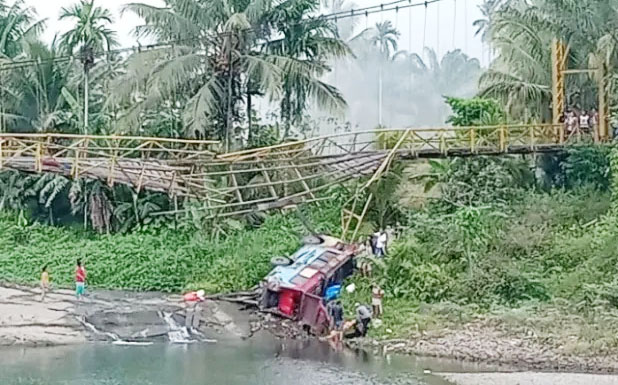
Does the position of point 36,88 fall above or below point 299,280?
above

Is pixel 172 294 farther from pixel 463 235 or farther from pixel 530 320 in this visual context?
pixel 530 320

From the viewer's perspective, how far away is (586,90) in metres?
31.9

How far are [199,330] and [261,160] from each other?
22.5 feet

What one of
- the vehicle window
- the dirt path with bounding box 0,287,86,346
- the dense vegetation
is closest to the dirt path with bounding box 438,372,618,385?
the dense vegetation

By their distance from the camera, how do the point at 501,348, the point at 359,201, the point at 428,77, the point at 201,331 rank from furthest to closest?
the point at 428,77 → the point at 359,201 → the point at 201,331 → the point at 501,348

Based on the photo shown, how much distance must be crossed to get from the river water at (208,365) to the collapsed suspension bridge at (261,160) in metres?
6.42

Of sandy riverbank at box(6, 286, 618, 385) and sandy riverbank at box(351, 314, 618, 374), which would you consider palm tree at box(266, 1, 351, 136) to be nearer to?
sandy riverbank at box(6, 286, 618, 385)

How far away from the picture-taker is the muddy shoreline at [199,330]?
19609 mm

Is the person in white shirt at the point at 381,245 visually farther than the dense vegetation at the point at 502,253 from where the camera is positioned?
Yes

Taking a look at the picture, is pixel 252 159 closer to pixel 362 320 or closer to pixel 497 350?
pixel 362 320

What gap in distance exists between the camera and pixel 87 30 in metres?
34.5

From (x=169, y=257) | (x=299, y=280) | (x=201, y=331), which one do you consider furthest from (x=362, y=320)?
(x=169, y=257)

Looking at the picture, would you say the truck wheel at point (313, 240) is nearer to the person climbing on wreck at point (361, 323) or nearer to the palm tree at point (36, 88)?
the person climbing on wreck at point (361, 323)

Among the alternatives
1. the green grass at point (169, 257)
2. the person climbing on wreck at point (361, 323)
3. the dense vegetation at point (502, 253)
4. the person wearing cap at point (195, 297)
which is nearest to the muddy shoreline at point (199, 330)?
the person wearing cap at point (195, 297)
